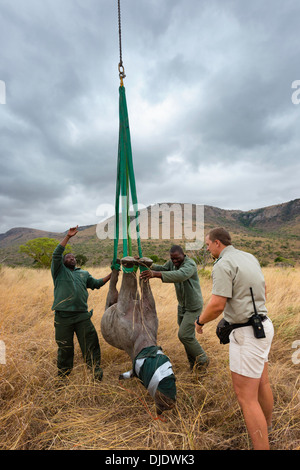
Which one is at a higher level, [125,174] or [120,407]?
[125,174]

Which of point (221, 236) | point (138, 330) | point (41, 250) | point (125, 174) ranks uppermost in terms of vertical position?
point (125, 174)

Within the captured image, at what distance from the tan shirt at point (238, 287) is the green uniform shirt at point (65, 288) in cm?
244

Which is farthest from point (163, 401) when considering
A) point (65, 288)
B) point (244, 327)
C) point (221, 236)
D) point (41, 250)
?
point (41, 250)

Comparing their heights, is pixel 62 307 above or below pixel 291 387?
above

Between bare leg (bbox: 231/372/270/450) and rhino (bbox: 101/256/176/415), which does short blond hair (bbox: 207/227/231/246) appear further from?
bare leg (bbox: 231/372/270/450)

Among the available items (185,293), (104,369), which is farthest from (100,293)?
(185,293)

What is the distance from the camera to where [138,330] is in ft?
9.59

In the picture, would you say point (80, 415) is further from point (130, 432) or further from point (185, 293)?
point (185, 293)

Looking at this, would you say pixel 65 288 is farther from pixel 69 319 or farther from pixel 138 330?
pixel 138 330

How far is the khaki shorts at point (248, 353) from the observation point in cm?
223

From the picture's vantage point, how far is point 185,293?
13.4ft

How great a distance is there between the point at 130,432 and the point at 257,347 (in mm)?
1733

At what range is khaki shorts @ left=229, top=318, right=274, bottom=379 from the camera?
7.31 ft

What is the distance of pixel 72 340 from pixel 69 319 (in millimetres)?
339
